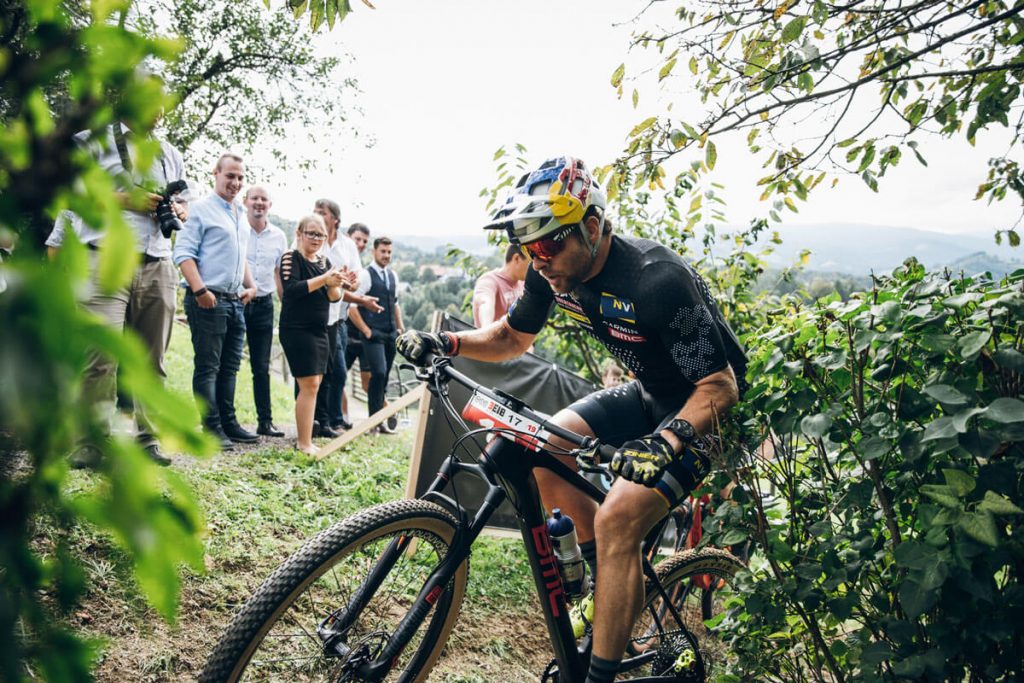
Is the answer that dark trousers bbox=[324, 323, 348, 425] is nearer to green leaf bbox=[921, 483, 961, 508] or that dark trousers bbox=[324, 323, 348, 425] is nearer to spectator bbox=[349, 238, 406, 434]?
spectator bbox=[349, 238, 406, 434]

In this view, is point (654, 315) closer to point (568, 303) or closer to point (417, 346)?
point (568, 303)

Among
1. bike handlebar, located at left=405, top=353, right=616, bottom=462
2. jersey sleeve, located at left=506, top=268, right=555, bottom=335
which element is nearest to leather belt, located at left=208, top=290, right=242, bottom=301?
jersey sleeve, located at left=506, top=268, right=555, bottom=335

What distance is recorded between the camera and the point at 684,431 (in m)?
2.49

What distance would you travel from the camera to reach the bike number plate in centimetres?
257

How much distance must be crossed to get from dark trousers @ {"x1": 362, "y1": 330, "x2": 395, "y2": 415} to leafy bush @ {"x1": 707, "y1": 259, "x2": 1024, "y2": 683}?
5.29 m

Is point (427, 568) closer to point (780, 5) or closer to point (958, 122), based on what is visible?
point (780, 5)

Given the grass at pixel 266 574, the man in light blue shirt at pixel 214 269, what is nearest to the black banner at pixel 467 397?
the grass at pixel 266 574

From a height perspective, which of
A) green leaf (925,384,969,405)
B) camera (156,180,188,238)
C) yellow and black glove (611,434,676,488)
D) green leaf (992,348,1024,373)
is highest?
camera (156,180,188,238)

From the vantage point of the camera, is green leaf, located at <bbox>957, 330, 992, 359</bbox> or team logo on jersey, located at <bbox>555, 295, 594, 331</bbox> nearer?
green leaf, located at <bbox>957, 330, 992, 359</bbox>

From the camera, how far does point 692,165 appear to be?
3299 mm

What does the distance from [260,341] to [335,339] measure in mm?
942

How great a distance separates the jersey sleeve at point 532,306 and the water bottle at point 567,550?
1.05 metres

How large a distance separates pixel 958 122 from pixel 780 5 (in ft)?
4.96

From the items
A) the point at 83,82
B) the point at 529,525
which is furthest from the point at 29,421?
the point at 529,525
